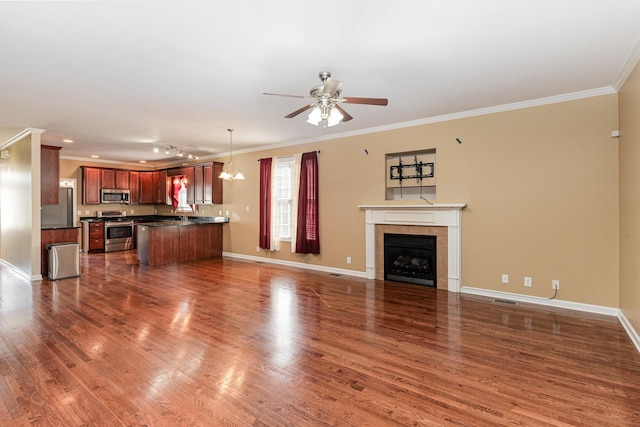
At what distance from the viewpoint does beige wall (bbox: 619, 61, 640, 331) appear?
2973 millimetres

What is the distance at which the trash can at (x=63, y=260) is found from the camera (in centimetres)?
548

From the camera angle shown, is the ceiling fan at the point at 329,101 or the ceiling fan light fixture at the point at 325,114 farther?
the ceiling fan light fixture at the point at 325,114

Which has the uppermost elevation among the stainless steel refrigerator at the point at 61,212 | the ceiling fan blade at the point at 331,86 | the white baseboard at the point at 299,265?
the ceiling fan blade at the point at 331,86

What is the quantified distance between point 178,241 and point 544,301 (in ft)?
22.5

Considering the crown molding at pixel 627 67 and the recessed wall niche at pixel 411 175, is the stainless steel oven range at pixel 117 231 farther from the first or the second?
the crown molding at pixel 627 67

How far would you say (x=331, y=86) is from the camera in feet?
9.18

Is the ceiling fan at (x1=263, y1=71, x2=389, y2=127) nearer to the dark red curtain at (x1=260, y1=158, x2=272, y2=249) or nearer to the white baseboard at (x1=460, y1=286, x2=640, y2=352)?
the white baseboard at (x1=460, y1=286, x2=640, y2=352)

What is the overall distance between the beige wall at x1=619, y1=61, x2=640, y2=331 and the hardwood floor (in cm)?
39

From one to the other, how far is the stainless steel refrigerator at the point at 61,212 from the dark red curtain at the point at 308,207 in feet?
16.6

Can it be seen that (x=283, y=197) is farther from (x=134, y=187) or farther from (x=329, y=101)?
(x=134, y=187)

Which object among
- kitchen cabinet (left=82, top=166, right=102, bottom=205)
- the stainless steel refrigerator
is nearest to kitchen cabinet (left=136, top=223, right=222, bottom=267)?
the stainless steel refrigerator

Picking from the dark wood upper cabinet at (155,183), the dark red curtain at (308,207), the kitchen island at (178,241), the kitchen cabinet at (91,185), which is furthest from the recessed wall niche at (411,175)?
the kitchen cabinet at (91,185)

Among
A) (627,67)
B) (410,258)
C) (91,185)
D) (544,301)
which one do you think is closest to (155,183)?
(91,185)

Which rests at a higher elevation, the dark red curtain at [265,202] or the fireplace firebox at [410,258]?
the dark red curtain at [265,202]
